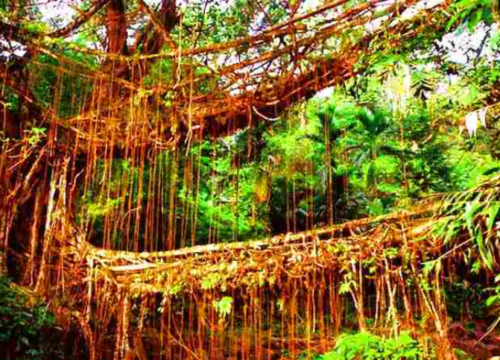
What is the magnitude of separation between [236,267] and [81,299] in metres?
1.53

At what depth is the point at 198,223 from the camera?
21.7 feet

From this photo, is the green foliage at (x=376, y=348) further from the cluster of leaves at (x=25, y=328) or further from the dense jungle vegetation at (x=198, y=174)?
the cluster of leaves at (x=25, y=328)

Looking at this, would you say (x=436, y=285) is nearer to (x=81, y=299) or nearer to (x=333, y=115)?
(x=81, y=299)

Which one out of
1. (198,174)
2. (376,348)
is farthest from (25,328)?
(376,348)

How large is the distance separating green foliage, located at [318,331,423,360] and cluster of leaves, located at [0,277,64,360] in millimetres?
2384

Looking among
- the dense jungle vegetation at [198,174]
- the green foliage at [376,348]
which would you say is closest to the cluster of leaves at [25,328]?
the dense jungle vegetation at [198,174]

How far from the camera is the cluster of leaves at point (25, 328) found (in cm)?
331

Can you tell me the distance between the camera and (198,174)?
4.43 metres

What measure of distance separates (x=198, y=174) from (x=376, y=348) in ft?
8.93

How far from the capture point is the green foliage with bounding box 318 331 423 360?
196 centimetres

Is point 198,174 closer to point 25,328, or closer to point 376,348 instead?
point 25,328

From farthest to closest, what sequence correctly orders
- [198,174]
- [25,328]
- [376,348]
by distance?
[198,174] → [25,328] → [376,348]

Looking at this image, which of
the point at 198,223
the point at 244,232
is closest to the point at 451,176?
the point at 244,232

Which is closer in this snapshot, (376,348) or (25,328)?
(376,348)
